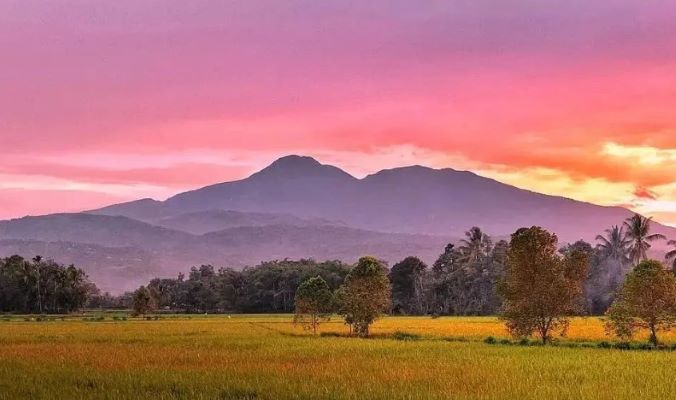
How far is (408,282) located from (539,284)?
262 ft

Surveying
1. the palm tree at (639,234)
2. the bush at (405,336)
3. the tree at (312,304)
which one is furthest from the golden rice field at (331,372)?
the palm tree at (639,234)

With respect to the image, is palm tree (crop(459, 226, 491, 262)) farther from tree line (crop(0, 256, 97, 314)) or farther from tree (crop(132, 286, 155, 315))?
tree line (crop(0, 256, 97, 314))

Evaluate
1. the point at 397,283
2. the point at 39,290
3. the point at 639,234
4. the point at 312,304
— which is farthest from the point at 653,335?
the point at 39,290

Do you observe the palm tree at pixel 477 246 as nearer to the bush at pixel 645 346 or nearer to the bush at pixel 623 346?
the bush at pixel 623 346

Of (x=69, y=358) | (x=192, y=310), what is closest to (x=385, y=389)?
(x=69, y=358)

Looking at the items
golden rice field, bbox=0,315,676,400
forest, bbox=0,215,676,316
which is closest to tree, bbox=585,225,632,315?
forest, bbox=0,215,676,316

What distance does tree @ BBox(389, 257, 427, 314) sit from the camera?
11486 centimetres

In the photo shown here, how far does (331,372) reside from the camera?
23.2 meters

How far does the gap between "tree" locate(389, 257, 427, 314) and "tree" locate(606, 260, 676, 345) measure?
78.1 metres

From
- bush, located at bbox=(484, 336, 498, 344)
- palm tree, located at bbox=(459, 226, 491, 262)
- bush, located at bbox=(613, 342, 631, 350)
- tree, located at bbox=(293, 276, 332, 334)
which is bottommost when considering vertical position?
bush, located at bbox=(484, 336, 498, 344)

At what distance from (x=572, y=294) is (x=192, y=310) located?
304 ft

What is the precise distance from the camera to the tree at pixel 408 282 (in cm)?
11486

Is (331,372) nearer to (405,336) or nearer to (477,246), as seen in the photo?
(405,336)

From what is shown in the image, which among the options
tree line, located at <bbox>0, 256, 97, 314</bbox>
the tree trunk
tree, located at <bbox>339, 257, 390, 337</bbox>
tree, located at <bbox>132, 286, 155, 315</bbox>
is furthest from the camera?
tree line, located at <bbox>0, 256, 97, 314</bbox>
